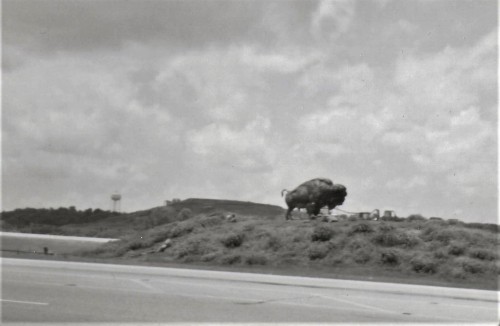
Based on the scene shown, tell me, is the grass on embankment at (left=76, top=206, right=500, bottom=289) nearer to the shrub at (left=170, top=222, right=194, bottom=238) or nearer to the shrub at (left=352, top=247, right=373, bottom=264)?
the shrub at (left=352, top=247, right=373, bottom=264)

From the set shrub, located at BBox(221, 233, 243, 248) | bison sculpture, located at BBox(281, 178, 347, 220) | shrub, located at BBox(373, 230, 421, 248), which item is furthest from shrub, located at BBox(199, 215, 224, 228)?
shrub, located at BBox(373, 230, 421, 248)

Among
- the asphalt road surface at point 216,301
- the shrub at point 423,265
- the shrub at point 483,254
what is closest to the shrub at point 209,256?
the shrub at point 423,265

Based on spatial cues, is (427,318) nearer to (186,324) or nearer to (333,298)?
(333,298)

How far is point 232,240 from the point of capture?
30.8 metres

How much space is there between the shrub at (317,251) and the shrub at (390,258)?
268 centimetres

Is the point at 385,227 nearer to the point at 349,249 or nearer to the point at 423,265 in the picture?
the point at 349,249

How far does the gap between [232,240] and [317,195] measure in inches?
196

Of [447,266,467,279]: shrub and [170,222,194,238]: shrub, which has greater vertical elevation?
[170,222,194,238]: shrub

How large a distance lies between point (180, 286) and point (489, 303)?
730cm

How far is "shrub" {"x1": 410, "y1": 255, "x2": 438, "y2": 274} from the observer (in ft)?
78.0

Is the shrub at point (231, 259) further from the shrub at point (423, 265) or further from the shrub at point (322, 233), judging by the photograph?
the shrub at point (423, 265)

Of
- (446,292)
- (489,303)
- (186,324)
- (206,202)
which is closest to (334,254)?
(446,292)

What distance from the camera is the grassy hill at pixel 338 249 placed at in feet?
77.6

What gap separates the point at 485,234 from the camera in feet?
90.4
